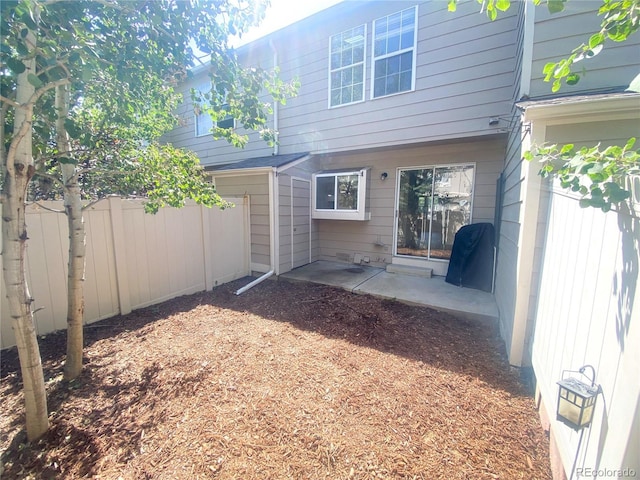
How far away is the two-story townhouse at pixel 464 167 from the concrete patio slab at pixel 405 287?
287 mm

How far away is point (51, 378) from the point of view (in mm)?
2418

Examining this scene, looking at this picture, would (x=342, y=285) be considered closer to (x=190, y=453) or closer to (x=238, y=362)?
(x=238, y=362)

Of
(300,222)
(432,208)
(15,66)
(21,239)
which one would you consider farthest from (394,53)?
(21,239)

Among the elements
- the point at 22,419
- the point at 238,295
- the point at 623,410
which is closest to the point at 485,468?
the point at 623,410

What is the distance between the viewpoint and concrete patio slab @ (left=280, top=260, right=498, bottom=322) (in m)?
3.88

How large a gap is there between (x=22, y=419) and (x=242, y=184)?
4627 millimetres

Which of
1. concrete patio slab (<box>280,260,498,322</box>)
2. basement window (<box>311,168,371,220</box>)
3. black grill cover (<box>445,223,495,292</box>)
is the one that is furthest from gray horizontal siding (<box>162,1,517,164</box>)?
concrete patio slab (<box>280,260,498,322</box>)

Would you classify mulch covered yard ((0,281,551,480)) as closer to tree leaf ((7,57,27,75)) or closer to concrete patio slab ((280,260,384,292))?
concrete patio slab ((280,260,384,292))

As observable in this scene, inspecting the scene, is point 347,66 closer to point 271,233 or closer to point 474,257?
point 271,233

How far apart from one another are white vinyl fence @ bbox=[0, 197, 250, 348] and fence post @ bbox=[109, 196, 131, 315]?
0.04ft

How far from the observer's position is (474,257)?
4.75m

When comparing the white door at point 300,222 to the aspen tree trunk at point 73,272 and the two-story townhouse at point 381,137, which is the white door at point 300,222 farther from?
the aspen tree trunk at point 73,272

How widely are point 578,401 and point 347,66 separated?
19.7 feet

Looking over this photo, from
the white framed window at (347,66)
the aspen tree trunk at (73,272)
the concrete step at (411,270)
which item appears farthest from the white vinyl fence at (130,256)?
the concrete step at (411,270)
